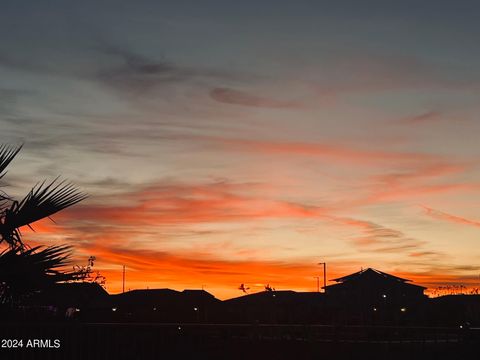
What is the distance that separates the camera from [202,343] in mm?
25344

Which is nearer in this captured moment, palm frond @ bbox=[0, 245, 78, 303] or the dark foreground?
palm frond @ bbox=[0, 245, 78, 303]

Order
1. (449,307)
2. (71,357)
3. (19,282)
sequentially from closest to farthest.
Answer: (19,282)
(71,357)
(449,307)

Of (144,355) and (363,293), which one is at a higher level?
(363,293)

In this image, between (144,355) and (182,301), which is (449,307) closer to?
(182,301)

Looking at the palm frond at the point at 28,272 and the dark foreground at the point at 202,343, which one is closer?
the palm frond at the point at 28,272

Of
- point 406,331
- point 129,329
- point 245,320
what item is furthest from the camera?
point 245,320

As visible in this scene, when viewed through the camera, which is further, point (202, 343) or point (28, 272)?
point (202, 343)

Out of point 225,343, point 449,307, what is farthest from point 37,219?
point 449,307

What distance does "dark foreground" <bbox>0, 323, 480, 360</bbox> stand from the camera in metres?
15.2

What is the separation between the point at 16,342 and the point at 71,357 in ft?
7.18

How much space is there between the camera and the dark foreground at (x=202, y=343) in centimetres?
1524

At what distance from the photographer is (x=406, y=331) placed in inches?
1665

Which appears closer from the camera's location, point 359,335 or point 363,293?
point 359,335

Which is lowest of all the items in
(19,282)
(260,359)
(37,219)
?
(260,359)
